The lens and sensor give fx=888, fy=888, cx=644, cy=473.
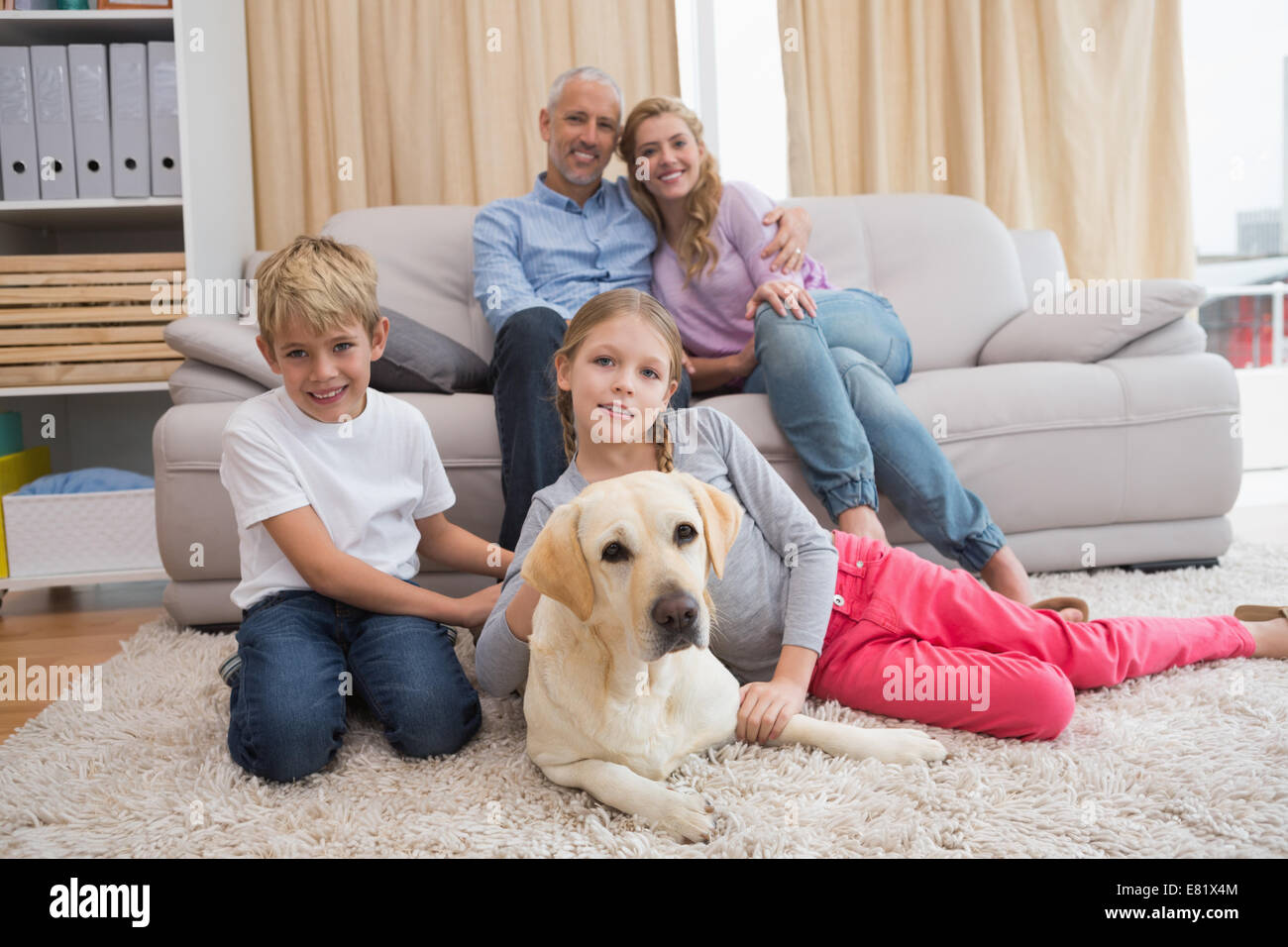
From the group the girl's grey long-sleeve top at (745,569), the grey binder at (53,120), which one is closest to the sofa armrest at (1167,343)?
the girl's grey long-sleeve top at (745,569)

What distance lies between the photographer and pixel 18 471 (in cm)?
259

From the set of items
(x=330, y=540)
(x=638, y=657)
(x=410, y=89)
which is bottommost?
(x=638, y=657)

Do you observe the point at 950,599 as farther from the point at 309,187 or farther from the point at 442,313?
the point at 309,187

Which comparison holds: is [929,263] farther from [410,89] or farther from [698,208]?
[410,89]

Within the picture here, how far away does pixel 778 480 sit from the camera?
4.90ft

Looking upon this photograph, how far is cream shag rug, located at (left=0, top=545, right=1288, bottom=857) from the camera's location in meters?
1.03

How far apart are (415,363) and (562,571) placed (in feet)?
4.02

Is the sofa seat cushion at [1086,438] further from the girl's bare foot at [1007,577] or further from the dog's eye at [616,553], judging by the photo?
the dog's eye at [616,553]

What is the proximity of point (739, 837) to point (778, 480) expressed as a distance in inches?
25.0

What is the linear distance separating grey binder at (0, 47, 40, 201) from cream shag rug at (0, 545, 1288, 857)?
74.2 inches

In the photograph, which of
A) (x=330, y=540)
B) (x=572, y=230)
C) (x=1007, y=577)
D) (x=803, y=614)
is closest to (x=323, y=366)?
(x=330, y=540)

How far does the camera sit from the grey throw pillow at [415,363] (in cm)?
211

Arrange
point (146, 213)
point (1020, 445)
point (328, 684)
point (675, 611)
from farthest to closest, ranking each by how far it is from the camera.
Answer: point (146, 213)
point (1020, 445)
point (328, 684)
point (675, 611)
